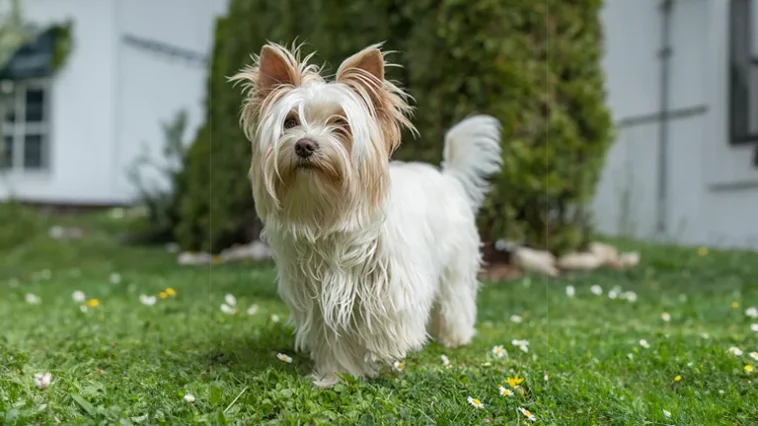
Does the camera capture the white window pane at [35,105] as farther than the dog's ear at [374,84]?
Yes

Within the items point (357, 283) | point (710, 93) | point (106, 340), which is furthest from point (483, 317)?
point (710, 93)

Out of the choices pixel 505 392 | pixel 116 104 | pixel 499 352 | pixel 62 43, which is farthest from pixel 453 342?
pixel 62 43

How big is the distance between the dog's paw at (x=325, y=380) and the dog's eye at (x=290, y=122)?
124 centimetres

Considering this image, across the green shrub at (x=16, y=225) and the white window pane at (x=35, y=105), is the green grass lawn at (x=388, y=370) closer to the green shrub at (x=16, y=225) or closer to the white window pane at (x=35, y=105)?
the green shrub at (x=16, y=225)

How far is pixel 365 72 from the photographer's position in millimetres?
3449

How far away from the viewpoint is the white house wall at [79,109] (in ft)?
56.1

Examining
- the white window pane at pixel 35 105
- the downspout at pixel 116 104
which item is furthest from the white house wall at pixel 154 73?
the white window pane at pixel 35 105

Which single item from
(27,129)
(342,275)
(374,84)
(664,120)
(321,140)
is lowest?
(342,275)

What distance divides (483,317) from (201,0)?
16.8 meters

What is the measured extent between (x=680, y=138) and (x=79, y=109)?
512 inches

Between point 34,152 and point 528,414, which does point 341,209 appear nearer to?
point 528,414

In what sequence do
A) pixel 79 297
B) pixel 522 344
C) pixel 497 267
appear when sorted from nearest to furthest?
pixel 522 344
pixel 79 297
pixel 497 267

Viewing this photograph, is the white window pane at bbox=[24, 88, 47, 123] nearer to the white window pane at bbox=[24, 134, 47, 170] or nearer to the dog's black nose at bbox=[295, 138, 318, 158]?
the white window pane at bbox=[24, 134, 47, 170]

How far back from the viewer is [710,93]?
1234cm
